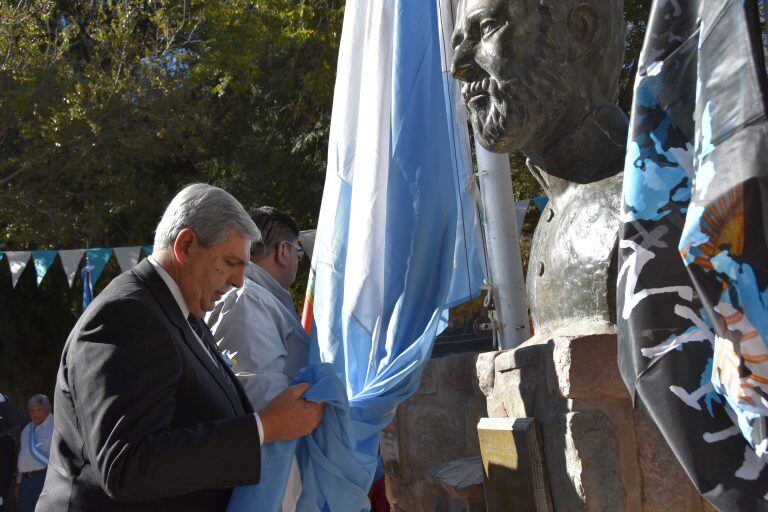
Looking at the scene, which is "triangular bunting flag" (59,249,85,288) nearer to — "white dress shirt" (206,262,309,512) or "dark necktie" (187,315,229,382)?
"white dress shirt" (206,262,309,512)

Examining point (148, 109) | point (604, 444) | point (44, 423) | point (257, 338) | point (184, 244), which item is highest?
point (148, 109)

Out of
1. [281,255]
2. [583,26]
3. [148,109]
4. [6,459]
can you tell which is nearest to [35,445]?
[6,459]

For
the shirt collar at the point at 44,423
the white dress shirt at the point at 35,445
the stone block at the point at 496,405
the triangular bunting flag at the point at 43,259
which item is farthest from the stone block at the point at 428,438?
the triangular bunting flag at the point at 43,259

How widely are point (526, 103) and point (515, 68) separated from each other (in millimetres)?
95

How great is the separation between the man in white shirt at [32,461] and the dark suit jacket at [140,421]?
6.45 meters

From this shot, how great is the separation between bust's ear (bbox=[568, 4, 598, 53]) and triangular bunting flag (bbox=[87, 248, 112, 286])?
7.91m

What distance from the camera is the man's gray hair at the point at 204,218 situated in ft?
7.53

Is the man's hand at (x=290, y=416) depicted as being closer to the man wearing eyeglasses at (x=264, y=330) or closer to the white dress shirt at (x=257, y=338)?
the man wearing eyeglasses at (x=264, y=330)

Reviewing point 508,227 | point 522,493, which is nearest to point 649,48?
point 522,493

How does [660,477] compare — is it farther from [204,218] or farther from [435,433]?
[435,433]

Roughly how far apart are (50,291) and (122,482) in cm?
1395

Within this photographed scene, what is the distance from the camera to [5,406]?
7.91 meters

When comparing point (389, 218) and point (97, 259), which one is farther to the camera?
point (97, 259)

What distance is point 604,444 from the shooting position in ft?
7.00
